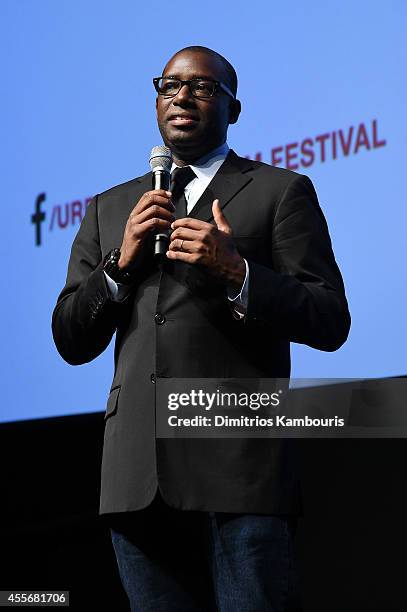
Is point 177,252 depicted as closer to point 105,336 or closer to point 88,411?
point 105,336

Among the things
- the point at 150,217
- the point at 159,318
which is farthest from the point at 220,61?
the point at 159,318

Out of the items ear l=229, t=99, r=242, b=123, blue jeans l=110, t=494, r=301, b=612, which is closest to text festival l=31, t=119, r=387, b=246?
ear l=229, t=99, r=242, b=123

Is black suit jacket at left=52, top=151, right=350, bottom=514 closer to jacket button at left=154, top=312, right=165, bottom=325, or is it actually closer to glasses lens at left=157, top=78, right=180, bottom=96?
jacket button at left=154, top=312, right=165, bottom=325

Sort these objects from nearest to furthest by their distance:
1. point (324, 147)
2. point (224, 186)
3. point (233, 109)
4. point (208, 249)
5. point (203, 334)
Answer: point (208, 249)
point (203, 334)
point (224, 186)
point (233, 109)
point (324, 147)

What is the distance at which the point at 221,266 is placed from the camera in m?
1.59

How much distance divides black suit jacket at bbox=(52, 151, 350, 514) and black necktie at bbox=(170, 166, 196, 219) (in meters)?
0.04

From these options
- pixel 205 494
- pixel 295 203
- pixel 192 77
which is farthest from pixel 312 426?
pixel 192 77

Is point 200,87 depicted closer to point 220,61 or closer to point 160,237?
point 220,61

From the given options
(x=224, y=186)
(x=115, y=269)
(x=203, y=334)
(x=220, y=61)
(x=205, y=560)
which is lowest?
(x=205, y=560)

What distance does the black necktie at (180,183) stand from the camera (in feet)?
5.93

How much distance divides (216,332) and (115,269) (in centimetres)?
21

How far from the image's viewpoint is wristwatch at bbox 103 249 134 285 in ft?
5.54

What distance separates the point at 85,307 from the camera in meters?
1.71

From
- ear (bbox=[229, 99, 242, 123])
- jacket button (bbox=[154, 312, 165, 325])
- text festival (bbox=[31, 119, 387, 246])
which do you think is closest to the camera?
jacket button (bbox=[154, 312, 165, 325])
